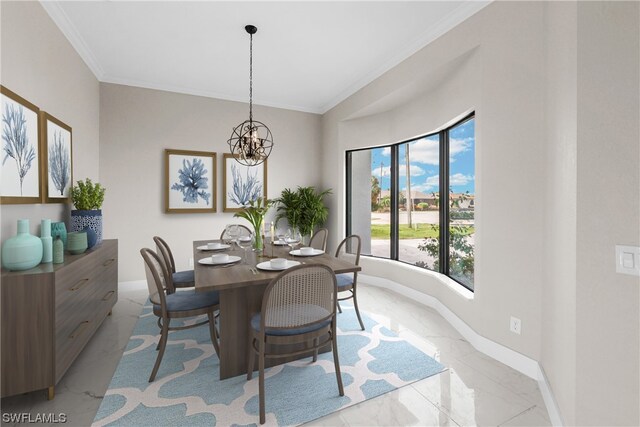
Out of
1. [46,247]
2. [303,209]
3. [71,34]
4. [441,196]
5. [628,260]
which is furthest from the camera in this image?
[303,209]

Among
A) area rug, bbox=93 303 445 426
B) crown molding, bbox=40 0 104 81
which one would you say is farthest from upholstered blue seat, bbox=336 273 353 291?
crown molding, bbox=40 0 104 81

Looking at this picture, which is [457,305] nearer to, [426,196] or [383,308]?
[383,308]

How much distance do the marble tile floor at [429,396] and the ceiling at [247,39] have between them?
286 cm

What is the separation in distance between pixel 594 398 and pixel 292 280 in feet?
5.01

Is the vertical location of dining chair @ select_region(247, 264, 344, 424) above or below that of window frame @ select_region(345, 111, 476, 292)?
below

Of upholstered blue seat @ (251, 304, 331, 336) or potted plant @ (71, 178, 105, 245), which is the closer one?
upholstered blue seat @ (251, 304, 331, 336)

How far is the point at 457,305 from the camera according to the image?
2889 mm

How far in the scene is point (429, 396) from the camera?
6.30ft

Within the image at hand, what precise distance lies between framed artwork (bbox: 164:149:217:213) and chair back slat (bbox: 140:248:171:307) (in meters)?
2.22

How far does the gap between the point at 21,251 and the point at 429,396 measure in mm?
2687

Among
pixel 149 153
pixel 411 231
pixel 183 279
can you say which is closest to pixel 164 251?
pixel 183 279

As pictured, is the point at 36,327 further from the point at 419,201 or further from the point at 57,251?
the point at 419,201

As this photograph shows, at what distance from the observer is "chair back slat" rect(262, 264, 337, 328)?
171 centimetres

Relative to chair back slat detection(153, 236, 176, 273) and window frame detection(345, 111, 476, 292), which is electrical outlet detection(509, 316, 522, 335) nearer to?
window frame detection(345, 111, 476, 292)
